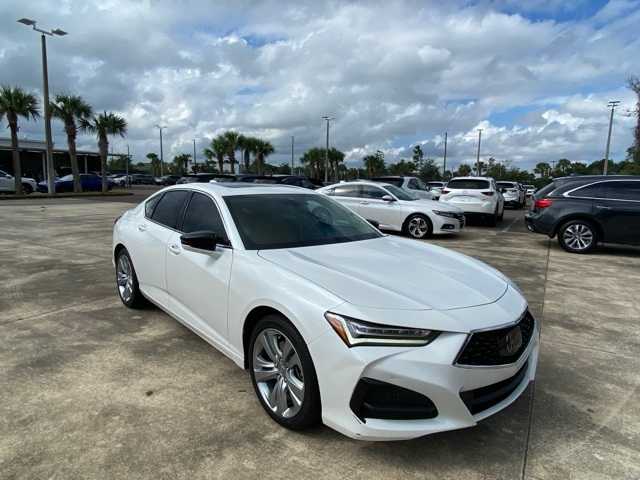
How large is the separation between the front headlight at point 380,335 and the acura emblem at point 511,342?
1.44ft

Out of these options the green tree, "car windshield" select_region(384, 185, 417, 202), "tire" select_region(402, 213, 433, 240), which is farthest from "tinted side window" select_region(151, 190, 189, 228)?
the green tree

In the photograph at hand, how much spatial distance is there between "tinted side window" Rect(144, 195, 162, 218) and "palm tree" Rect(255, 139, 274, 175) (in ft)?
156

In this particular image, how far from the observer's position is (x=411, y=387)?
219 cm

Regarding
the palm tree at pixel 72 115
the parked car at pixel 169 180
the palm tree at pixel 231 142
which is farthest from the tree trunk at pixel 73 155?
the palm tree at pixel 231 142

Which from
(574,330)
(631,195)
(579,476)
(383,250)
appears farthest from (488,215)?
(579,476)

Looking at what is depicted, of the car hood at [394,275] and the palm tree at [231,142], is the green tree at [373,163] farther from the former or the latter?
the car hood at [394,275]

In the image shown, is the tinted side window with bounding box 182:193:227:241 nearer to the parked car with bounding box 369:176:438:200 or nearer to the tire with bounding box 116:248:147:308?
the tire with bounding box 116:248:147:308

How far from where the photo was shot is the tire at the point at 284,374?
2451 millimetres

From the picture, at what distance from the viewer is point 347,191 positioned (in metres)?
12.3

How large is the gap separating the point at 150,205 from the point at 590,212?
845cm

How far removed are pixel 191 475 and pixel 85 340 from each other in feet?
7.50

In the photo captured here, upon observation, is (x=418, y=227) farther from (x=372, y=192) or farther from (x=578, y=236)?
(x=578, y=236)

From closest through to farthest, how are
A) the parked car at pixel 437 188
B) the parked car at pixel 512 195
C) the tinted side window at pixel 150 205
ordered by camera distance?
the tinted side window at pixel 150 205
the parked car at pixel 437 188
the parked car at pixel 512 195

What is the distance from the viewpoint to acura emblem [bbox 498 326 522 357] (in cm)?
241
